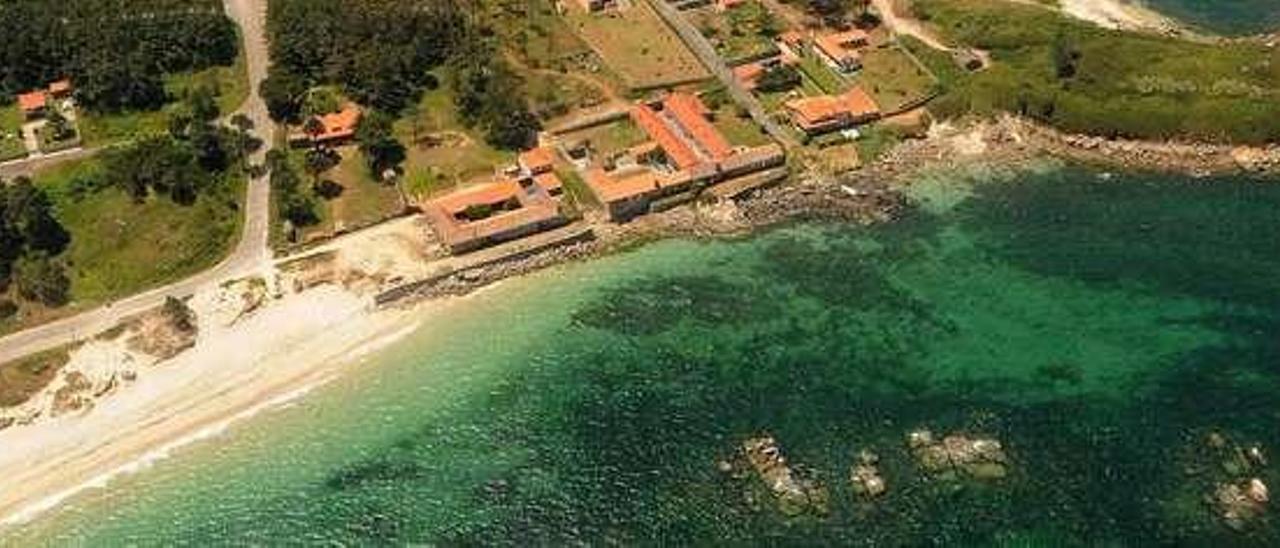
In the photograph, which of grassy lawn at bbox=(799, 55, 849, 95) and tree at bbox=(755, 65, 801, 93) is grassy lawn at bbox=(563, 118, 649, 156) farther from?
grassy lawn at bbox=(799, 55, 849, 95)

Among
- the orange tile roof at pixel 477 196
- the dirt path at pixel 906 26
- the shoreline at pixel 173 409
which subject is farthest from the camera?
the dirt path at pixel 906 26

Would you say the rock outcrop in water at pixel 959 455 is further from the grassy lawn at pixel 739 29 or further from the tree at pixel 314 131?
the tree at pixel 314 131

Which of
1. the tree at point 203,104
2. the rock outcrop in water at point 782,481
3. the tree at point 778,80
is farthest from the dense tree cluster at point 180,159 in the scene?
the rock outcrop in water at point 782,481

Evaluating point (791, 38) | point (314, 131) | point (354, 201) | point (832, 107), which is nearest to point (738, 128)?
point (832, 107)

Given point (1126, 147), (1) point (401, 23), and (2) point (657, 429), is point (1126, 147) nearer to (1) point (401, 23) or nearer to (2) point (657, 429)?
(2) point (657, 429)

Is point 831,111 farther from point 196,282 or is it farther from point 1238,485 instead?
point 196,282

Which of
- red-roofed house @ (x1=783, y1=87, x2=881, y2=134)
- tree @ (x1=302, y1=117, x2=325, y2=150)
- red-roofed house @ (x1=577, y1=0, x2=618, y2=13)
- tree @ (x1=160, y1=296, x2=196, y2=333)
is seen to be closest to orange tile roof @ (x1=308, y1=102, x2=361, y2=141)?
tree @ (x1=302, y1=117, x2=325, y2=150)

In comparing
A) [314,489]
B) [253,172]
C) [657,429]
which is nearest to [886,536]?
[657,429]
